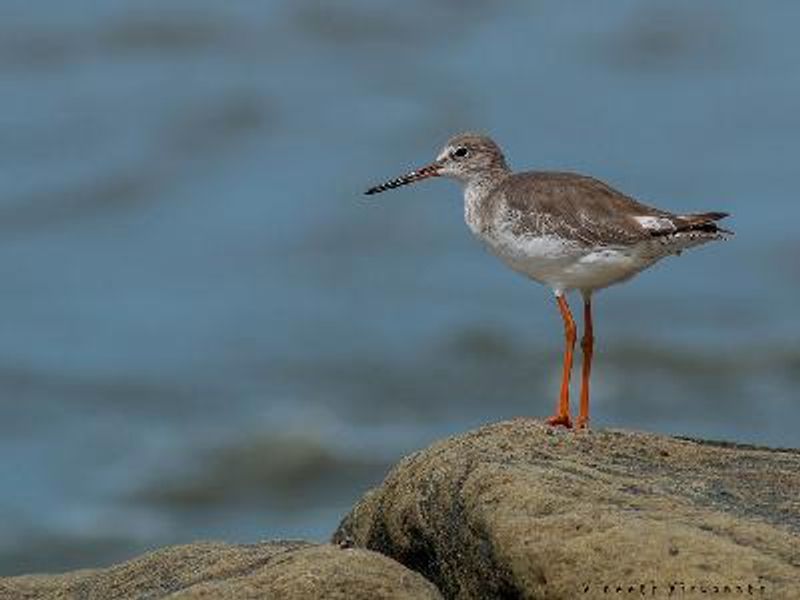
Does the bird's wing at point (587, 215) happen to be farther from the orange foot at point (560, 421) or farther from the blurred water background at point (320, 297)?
the blurred water background at point (320, 297)

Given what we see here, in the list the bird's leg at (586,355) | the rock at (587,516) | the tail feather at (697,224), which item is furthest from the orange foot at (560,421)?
the tail feather at (697,224)

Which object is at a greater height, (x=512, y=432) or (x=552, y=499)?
(x=512, y=432)

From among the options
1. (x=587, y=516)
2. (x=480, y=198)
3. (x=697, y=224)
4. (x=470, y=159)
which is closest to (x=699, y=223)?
(x=697, y=224)

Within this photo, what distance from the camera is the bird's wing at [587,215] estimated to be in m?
11.0

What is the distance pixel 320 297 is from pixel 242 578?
13.8 metres

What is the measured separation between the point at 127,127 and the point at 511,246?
1684 centimetres

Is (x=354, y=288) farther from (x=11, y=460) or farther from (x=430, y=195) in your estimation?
(x=11, y=460)

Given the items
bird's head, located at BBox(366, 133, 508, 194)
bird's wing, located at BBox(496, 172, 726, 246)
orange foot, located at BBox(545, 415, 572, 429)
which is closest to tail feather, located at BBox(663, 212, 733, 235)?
bird's wing, located at BBox(496, 172, 726, 246)

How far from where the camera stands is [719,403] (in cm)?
2064

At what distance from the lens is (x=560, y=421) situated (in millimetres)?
10836

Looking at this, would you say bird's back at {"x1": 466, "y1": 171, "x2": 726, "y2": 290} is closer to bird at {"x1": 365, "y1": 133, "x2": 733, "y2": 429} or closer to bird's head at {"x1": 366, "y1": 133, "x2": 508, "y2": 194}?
bird at {"x1": 365, "y1": 133, "x2": 733, "y2": 429}

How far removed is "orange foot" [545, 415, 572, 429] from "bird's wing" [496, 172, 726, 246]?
865mm

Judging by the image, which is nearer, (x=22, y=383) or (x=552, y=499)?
(x=552, y=499)

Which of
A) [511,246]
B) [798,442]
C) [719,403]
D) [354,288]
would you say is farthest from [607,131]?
[511,246]
